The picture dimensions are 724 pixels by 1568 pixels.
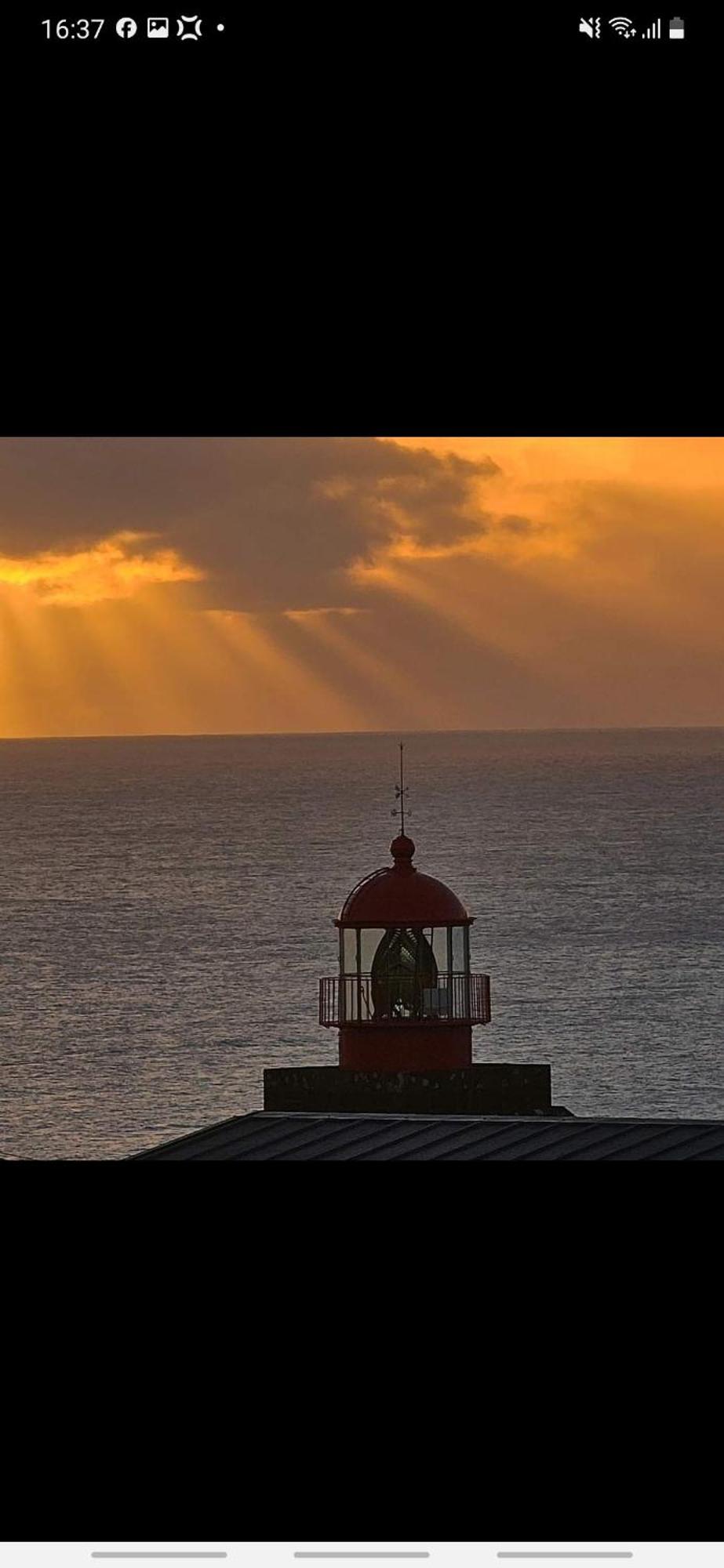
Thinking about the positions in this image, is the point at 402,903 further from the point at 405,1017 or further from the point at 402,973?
the point at 405,1017

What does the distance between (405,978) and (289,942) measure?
54142 millimetres

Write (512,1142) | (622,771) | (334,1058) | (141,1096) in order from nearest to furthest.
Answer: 1. (512,1142)
2. (141,1096)
3. (334,1058)
4. (622,771)

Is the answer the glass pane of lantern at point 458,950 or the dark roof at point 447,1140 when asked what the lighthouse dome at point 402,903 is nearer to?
the glass pane of lantern at point 458,950

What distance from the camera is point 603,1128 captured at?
15.5 m

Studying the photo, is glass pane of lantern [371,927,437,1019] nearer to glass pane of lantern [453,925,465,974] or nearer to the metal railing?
the metal railing

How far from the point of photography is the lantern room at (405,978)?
22422mm

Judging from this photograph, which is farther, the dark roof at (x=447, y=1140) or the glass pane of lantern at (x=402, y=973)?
the glass pane of lantern at (x=402, y=973)

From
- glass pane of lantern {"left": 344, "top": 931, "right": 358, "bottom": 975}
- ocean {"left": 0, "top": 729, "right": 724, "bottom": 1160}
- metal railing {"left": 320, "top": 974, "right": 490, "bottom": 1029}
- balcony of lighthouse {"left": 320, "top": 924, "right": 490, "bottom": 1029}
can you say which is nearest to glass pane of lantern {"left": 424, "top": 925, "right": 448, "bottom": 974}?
balcony of lighthouse {"left": 320, "top": 924, "right": 490, "bottom": 1029}

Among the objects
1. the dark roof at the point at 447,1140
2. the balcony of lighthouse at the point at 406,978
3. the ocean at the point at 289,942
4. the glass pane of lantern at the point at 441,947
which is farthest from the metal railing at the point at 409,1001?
the ocean at the point at 289,942
